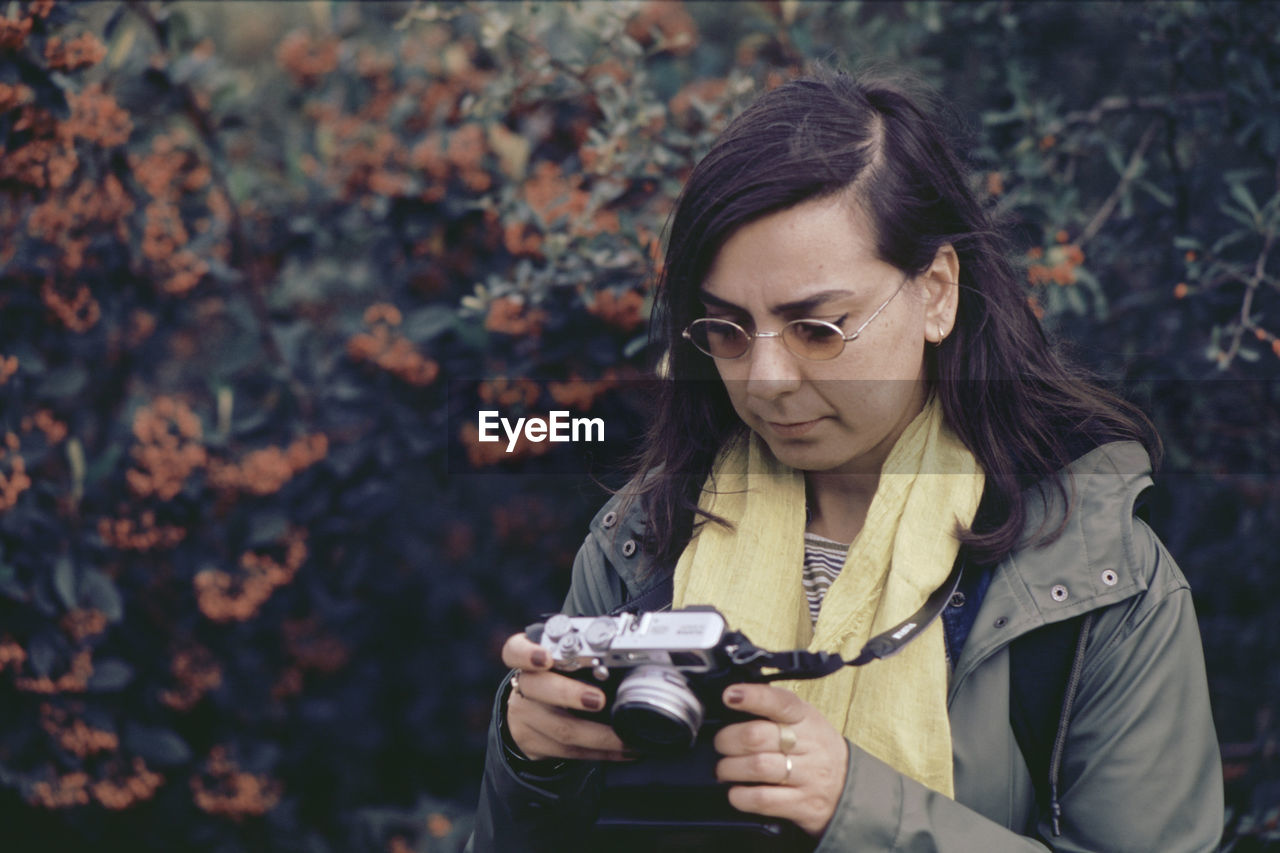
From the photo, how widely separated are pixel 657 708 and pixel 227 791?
77.0 inches

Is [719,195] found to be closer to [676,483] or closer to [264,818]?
[676,483]

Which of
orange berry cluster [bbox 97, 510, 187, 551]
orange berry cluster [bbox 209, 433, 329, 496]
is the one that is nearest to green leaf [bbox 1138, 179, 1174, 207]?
orange berry cluster [bbox 209, 433, 329, 496]

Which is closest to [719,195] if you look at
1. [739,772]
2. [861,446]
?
[861,446]

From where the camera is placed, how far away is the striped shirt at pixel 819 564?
1.62m

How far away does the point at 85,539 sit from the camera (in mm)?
2514

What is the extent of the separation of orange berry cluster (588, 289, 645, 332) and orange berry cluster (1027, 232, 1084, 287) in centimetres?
79

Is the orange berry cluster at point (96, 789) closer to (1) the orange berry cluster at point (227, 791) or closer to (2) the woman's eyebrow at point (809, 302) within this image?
(1) the orange berry cluster at point (227, 791)

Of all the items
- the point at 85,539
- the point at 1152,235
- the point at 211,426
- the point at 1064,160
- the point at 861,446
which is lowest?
the point at 85,539

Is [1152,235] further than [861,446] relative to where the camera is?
Yes

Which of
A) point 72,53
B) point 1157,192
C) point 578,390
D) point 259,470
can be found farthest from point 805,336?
point 72,53

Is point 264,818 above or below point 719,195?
below

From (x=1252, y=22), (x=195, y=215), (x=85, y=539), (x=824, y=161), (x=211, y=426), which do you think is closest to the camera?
(x=824, y=161)

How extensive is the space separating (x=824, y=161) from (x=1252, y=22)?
4.72 ft

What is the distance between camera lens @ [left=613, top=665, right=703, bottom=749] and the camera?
1212mm
